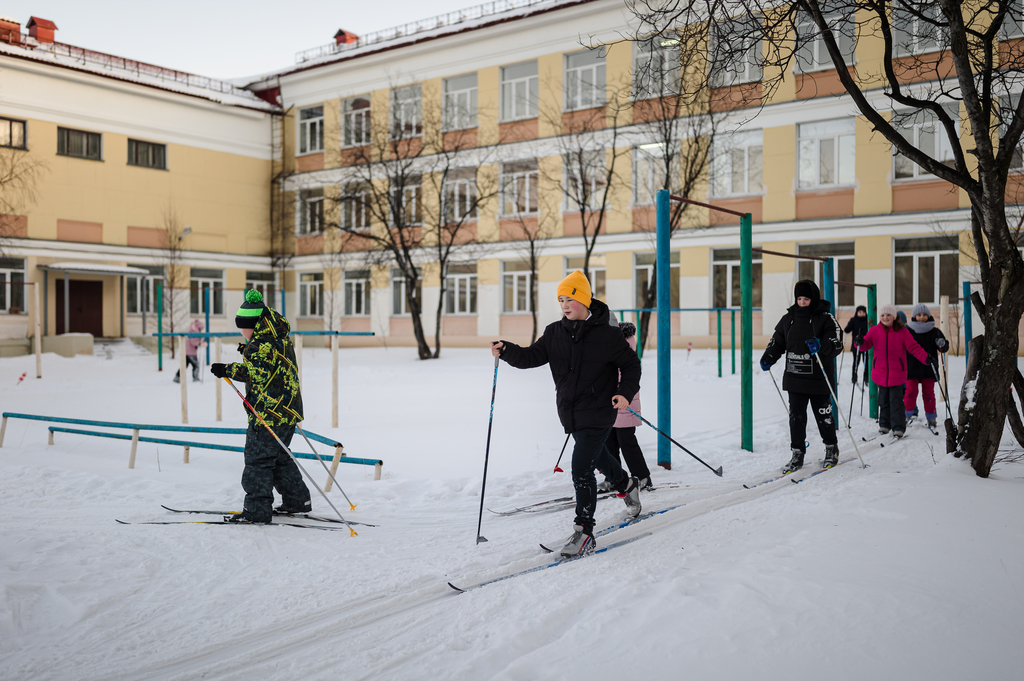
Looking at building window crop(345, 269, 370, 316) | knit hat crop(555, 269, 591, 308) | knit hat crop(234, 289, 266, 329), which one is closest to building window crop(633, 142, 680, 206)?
building window crop(345, 269, 370, 316)

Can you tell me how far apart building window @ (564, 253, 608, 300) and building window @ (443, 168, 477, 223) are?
465cm

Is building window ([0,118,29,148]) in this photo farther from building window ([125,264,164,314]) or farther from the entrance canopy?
Result: building window ([125,264,164,314])

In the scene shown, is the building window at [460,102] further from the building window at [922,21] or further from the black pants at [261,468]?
the black pants at [261,468]

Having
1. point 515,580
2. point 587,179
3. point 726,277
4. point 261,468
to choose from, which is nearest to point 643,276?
point 726,277

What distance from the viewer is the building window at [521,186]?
26.9 meters

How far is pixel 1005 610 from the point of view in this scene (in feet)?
11.8

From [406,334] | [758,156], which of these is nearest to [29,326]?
[406,334]

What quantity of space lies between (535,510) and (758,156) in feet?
64.6

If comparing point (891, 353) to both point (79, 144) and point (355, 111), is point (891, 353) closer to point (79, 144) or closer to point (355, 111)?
point (355, 111)

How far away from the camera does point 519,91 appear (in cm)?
2714

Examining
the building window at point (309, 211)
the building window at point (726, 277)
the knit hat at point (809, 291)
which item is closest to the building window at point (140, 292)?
the building window at point (309, 211)

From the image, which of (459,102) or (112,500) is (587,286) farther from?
(459,102)

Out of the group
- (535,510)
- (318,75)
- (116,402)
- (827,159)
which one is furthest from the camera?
(318,75)

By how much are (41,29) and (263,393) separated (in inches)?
1221
